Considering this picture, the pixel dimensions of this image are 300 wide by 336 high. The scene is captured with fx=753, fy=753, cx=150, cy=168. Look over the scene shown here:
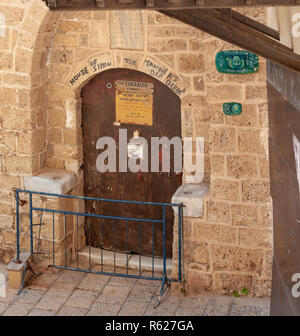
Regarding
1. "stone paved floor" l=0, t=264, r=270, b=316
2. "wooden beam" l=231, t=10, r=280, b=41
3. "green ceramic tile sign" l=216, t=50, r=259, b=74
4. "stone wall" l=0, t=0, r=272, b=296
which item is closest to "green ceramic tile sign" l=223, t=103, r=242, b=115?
"stone wall" l=0, t=0, r=272, b=296

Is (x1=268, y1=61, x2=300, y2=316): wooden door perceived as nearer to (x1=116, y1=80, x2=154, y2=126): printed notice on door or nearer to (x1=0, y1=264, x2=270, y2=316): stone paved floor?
(x1=0, y1=264, x2=270, y2=316): stone paved floor

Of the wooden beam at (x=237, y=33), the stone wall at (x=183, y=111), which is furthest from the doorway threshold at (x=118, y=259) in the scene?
the wooden beam at (x=237, y=33)

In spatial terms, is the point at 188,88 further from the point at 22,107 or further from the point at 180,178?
the point at 22,107

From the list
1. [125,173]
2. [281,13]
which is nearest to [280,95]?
[281,13]

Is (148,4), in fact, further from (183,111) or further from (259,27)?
(183,111)

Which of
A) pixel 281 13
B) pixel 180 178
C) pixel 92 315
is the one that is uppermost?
pixel 281 13

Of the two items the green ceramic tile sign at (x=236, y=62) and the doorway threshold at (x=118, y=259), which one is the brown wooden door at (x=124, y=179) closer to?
the doorway threshold at (x=118, y=259)

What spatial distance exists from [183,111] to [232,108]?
2.36ft

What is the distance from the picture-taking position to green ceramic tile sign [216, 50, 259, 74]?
716 cm

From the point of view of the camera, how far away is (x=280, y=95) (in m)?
3.46

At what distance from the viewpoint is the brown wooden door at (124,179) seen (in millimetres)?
8094

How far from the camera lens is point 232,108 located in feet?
24.0

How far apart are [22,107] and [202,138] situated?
1976mm

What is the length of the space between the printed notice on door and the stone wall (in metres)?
0.24
